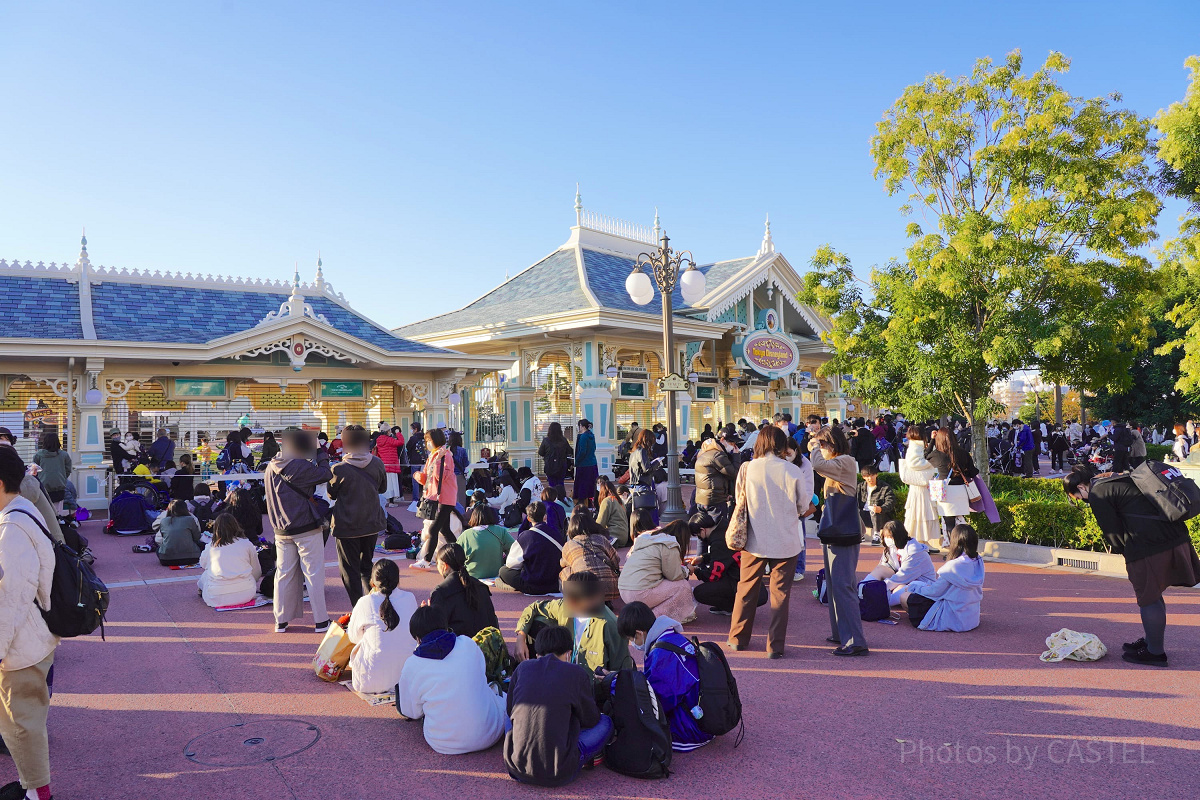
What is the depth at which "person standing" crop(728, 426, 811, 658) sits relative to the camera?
589 centimetres

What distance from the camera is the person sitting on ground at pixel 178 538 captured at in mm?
9688

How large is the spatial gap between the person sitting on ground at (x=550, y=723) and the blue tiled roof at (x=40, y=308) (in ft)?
48.5

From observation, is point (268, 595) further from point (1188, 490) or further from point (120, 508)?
point (1188, 490)

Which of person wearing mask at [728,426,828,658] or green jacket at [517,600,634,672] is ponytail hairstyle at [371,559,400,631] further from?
person wearing mask at [728,426,828,658]

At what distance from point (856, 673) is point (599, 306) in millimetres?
13021

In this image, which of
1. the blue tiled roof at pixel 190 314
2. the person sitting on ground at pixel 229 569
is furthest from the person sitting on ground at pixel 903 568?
the blue tiled roof at pixel 190 314

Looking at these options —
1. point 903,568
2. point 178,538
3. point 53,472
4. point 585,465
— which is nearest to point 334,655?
point 903,568

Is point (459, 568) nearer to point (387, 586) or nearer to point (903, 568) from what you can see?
point (387, 586)

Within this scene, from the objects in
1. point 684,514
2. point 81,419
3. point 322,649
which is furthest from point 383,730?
point 81,419

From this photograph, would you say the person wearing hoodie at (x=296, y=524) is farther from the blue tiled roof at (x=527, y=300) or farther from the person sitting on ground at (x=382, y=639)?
the blue tiled roof at (x=527, y=300)

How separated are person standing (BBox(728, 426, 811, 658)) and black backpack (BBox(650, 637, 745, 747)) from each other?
1.65m

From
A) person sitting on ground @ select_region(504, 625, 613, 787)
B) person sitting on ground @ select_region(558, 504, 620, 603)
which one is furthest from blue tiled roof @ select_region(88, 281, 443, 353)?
person sitting on ground @ select_region(504, 625, 613, 787)

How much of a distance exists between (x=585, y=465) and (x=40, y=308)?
12034 mm

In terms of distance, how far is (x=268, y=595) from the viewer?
8078 mm
